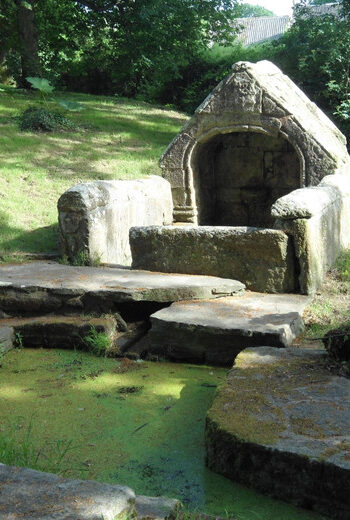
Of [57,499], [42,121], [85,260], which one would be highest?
[42,121]

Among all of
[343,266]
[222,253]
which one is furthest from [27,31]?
[343,266]

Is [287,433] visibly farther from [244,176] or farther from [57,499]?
[244,176]

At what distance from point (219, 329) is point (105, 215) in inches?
106

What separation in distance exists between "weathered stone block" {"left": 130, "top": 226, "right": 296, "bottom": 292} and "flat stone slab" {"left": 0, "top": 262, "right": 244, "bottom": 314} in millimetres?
186

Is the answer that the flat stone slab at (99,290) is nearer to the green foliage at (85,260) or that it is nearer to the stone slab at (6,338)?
the stone slab at (6,338)

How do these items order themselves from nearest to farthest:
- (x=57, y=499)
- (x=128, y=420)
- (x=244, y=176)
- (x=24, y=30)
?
(x=57, y=499) → (x=128, y=420) → (x=244, y=176) → (x=24, y=30)

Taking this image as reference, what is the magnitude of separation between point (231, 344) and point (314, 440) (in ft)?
6.06

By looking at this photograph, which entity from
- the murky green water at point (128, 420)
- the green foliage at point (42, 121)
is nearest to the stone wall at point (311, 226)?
the murky green water at point (128, 420)

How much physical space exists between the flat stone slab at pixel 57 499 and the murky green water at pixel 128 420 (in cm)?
82

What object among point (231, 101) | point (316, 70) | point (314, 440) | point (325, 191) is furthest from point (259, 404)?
point (316, 70)

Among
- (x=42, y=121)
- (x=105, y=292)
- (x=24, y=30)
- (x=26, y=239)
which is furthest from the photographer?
(x=24, y=30)

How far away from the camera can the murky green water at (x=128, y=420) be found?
10.3 ft

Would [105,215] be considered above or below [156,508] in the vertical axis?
above

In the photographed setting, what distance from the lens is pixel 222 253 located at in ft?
20.0
